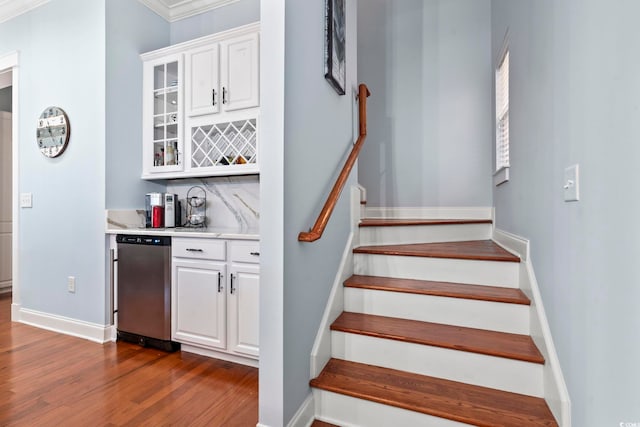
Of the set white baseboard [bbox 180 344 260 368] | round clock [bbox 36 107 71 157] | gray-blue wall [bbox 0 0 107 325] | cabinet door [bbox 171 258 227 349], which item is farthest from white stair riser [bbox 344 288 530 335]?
round clock [bbox 36 107 71 157]

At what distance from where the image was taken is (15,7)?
314 centimetres

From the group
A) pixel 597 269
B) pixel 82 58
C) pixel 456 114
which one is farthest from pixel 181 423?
pixel 456 114

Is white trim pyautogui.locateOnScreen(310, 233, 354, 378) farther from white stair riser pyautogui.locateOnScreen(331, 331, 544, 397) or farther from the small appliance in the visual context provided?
the small appliance

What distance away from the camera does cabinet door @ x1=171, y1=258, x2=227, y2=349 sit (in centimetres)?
224

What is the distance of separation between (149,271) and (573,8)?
2.91 m

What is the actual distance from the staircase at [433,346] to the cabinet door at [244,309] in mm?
603

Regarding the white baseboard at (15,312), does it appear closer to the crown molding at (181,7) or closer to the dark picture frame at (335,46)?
the crown molding at (181,7)

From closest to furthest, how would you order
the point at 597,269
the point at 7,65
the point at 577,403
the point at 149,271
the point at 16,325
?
the point at 597,269
the point at 577,403
the point at 149,271
the point at 16,325
the point at 7,65

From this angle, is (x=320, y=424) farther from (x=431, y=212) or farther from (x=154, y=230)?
(x=431, y=212)

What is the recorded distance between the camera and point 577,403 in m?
1.10

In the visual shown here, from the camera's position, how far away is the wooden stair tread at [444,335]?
1492mm

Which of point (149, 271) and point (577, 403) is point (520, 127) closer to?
point (577, 403)

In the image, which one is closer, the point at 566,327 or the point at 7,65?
the point at 566,327

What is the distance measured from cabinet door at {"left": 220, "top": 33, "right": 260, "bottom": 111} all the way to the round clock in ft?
5.05
